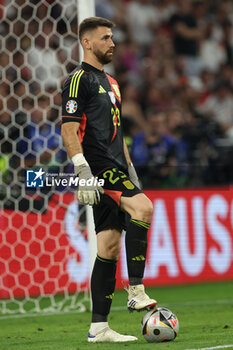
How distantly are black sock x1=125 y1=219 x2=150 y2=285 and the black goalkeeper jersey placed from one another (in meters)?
0.46

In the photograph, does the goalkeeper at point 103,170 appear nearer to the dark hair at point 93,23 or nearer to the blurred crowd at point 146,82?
the dark hair at point 93,23

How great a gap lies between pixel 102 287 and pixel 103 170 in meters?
0.78

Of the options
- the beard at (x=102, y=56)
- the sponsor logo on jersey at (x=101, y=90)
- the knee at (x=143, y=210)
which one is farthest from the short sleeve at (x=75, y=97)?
the knee at (x=143, y=210)

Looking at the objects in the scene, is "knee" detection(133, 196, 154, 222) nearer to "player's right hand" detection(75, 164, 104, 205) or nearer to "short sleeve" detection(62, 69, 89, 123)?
"player's right hand" detection(75, 164, 104, 205)

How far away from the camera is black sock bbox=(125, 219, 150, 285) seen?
464cm

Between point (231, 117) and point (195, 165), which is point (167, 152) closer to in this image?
point (195, 165)

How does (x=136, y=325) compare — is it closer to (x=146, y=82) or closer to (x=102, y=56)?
(x=102, y=56)

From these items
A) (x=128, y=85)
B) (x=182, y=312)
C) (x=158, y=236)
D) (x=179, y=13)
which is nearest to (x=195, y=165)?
(x=158, y=236)

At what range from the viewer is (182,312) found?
6.94 m

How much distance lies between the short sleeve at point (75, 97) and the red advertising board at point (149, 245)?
132 inches

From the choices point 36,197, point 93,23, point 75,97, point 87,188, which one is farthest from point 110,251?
point 36,197

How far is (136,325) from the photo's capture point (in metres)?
6.05

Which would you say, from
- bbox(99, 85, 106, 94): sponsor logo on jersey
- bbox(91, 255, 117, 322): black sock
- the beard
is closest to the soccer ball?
bbox(91, 255, 117, 322): black sock

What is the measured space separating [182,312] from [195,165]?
3.69 m
